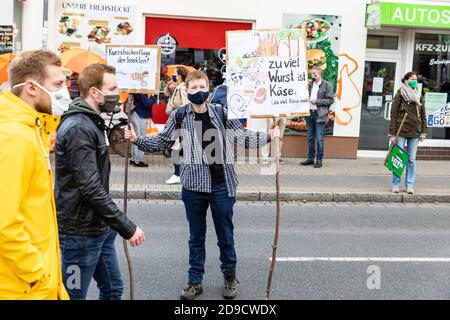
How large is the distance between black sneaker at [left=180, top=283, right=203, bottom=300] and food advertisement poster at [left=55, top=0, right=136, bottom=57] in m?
8.01

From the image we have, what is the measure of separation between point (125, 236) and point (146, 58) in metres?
3.48

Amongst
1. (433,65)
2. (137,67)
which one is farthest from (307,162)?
(137,67)

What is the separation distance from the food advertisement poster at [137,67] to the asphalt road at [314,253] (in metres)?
1.78

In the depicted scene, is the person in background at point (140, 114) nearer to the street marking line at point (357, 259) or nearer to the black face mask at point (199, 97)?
the street marking line at point (357, 259)

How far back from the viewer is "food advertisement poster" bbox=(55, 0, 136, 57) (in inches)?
489

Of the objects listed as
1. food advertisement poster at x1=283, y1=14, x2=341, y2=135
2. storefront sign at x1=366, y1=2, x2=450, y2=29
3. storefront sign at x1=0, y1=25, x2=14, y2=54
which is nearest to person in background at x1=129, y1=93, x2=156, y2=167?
storefront sign at x1=0, y1=25, x2=14, y2=54

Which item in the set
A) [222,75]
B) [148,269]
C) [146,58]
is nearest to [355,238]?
[148,269]

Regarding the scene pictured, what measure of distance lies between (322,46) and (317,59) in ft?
0.98

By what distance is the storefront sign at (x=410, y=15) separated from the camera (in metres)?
12.8

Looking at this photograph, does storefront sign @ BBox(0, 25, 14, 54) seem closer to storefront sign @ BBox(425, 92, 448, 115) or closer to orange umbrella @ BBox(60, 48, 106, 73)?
orange umbrella @ BBox(60, 48, 106, 73)

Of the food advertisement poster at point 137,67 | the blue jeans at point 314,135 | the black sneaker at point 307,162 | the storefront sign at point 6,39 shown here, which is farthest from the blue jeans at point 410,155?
the storefront sign at point 6,39

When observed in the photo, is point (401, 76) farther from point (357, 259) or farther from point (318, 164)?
point (357, 259)

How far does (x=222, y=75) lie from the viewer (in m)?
13.1

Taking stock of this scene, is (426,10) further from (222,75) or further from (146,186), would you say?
(146,186)
